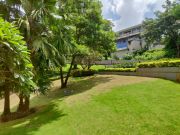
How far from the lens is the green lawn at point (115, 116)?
11.3 metres

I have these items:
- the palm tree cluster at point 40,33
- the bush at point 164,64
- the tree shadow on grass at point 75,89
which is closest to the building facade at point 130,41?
the bush at point 164,64

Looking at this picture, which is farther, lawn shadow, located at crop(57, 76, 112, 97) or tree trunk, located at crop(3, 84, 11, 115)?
lawn shadow, located at crop(57, 76, 112, 97)

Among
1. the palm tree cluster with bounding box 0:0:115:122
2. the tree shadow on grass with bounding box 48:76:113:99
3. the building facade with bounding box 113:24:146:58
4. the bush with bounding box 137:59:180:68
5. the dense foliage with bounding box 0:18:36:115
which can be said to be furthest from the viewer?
the building facade with bounding box 113:24:146:58

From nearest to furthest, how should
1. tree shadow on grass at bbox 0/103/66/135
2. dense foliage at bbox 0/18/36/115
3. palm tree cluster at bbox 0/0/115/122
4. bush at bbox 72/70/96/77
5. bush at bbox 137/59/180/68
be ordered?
1. dense foliage at bbox 0/18/36/115
2. tree shadow on grass at bbox 0/103/66/135
3. palm tree cluster at bbox 0/0/115/122
4. bush at bbox 137/59/180/68
5. bush at bbox 72/70/96/77

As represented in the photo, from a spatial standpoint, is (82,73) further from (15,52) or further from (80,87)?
(15,52)

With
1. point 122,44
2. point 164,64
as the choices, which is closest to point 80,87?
point 164,64

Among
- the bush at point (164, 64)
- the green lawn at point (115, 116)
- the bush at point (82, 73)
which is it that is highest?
the bush at point (164, 64)

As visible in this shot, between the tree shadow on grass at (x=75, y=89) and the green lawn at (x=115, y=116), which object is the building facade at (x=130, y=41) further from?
the green lawn at (x=115, y=116)

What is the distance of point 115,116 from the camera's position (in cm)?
1286

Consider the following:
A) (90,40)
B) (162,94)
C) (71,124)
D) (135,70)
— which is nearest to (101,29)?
(90,40)

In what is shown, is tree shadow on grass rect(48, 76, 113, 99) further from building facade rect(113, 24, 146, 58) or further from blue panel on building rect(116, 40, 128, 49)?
blue panel on building rect(116, 40, 128, 49)

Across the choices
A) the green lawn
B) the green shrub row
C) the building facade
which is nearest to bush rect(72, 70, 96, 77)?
the green shrub row

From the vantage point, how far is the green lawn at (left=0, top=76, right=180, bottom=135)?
11336 mm

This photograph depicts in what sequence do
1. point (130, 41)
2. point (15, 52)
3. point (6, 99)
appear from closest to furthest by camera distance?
point (15, 52) < point (6, 99) < point (130, 41)
